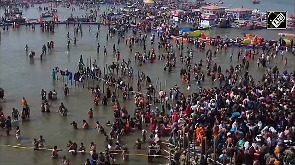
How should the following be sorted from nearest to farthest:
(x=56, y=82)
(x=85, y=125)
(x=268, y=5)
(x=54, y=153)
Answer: (x=54, y=153) → (x=85, y=125) → (x=56, y=82) → (x=268, y=5)

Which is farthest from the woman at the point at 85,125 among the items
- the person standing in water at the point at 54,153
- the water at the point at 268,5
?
the water at the point at 268,5

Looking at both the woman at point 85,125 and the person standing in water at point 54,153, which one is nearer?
the person standing in water at point 54,153

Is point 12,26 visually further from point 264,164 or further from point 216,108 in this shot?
point 264,164

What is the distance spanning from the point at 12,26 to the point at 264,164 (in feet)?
154

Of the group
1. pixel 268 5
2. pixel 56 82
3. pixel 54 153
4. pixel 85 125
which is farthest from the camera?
pixel 268 5

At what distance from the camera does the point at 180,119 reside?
22703mm

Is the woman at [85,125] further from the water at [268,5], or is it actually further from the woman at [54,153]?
the water at [268,5]

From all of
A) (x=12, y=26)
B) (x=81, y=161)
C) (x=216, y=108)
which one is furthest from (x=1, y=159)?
(x=12, y=26)

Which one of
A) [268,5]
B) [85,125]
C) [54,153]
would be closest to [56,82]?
[85,125]

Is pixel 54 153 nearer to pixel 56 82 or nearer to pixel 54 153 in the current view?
pixel 54 153

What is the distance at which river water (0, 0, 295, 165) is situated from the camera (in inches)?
863

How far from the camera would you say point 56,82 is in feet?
108

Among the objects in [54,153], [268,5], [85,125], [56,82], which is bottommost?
[54,153]

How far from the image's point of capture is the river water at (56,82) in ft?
71.9
